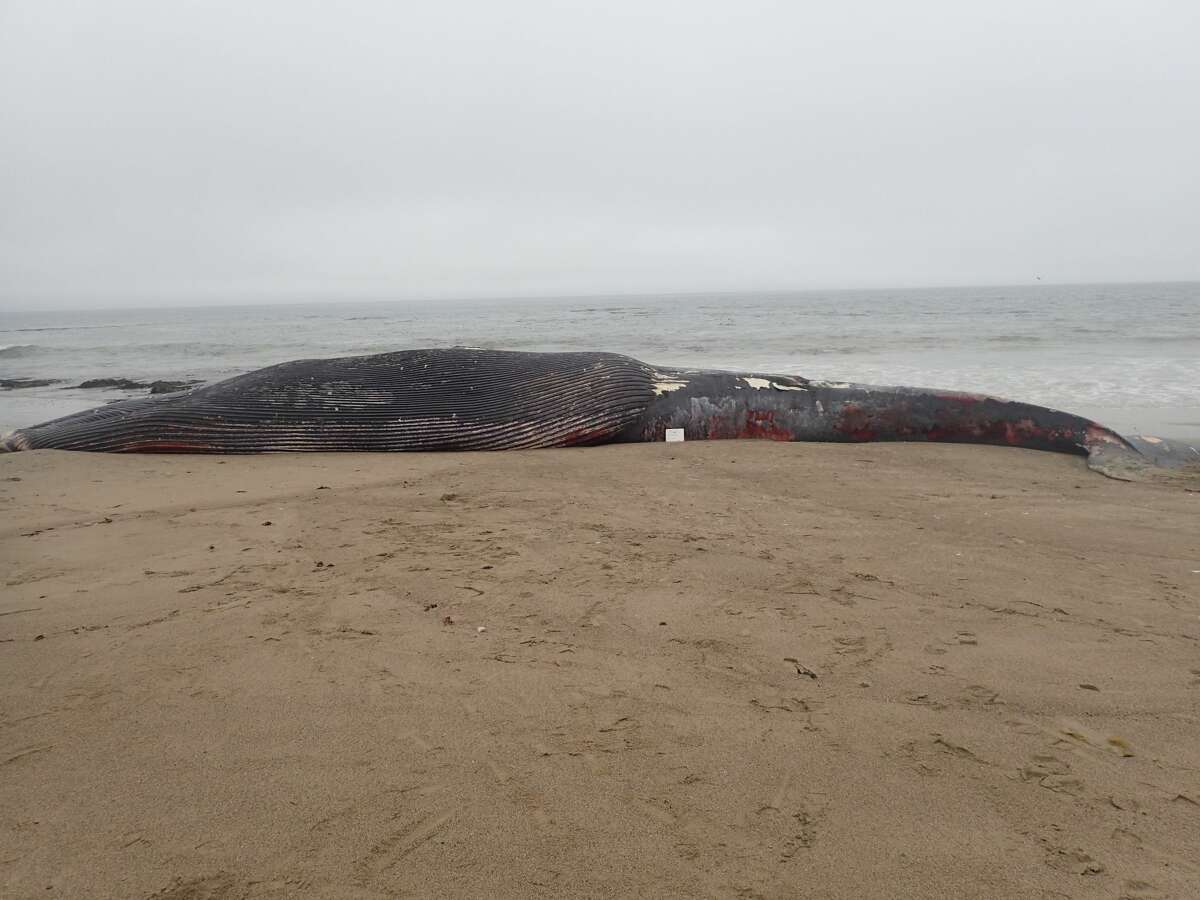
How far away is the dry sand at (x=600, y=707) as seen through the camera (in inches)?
66.1

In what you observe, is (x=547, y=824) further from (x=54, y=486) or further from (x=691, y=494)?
(x=54, y=486)

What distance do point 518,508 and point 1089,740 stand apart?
10.7 feet

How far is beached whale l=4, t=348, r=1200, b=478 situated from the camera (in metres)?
7.09

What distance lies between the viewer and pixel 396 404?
Answer: 7453 millimetres

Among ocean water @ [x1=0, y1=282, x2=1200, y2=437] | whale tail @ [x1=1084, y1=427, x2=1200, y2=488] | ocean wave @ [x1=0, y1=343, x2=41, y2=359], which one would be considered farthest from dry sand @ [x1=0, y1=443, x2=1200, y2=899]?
ocean wave @ [x1=0, y1=343, x2=41, y2=359]

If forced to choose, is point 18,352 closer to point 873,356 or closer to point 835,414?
point 873,356

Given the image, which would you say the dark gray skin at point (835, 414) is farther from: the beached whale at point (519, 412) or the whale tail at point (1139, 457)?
the whale tail at point (1139, 457)

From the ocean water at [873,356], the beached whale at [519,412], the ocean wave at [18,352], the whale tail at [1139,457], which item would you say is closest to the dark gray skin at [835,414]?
the beached whale at [519,412]

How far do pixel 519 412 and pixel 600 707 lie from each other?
535 cm

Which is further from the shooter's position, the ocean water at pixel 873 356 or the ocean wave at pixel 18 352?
the ocean wave at pixel 18 352

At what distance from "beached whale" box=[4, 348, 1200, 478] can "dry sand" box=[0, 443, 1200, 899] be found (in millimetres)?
2773

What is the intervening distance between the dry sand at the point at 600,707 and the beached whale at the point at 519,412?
2773mm

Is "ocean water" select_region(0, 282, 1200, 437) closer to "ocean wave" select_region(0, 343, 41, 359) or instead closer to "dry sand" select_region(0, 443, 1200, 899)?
"ocean wave" select_region(0, 343, 41, 359)

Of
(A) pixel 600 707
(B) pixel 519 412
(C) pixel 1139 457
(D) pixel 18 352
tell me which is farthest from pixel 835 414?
(D) pixel 18 352
